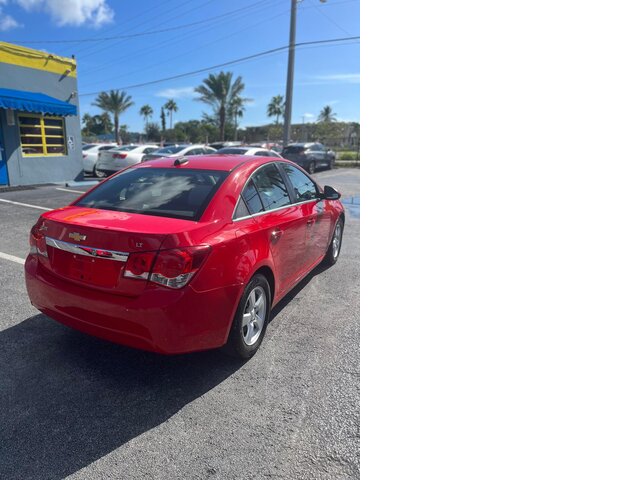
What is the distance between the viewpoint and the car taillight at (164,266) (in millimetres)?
2295

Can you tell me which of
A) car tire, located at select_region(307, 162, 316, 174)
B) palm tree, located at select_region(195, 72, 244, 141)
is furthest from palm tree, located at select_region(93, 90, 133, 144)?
car tire, located at select_region(307, 162, 316, 174)

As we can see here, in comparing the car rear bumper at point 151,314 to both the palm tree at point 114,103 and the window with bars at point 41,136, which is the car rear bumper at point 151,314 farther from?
the palm tree at point 114,103

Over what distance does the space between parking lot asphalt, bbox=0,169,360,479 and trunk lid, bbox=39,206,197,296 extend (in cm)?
68

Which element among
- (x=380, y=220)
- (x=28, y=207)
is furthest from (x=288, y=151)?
(x=380, y=220)

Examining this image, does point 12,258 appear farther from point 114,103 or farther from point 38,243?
point 114,103

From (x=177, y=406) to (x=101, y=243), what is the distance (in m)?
1.08

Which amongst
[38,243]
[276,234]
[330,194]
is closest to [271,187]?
[276,234]

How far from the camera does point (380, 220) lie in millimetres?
3678

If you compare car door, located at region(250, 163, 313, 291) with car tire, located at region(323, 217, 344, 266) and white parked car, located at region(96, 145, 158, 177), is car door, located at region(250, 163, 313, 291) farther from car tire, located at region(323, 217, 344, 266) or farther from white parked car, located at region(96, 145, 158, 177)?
white parked car, located at region(96, 145, 158, 177)

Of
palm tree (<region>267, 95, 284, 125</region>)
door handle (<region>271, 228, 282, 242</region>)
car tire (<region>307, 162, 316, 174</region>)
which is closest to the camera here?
door handle (<region>271, 228, 282, 242</region>)

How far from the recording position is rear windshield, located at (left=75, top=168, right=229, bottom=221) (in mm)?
2744

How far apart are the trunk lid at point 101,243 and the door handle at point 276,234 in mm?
740

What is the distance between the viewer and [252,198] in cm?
312

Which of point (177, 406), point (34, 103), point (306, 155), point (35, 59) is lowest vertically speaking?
point (177, 406)
